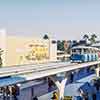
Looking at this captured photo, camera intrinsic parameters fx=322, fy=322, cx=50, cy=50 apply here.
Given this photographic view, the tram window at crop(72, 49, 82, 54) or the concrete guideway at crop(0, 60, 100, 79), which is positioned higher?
the tram window at crop(72, 49, 82, 54)

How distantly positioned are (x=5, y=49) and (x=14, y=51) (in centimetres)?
386

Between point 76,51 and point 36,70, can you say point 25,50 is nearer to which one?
point 76,51

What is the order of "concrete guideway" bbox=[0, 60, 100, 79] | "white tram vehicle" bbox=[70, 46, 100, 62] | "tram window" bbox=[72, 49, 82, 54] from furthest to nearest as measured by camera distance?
"tram window" bbox=[72, 49, 82, 54] → "white tram vehicle" bbox=[70, 46, 100, 62] → "concrete guideway" bbox=[0, 60, 100, 79]

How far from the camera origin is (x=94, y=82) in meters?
38.4

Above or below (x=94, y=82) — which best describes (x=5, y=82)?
above

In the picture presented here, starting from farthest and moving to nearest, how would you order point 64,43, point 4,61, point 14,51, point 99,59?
1. point 64,43
2. point 14,51
3. point 4,61
4. point 99,59

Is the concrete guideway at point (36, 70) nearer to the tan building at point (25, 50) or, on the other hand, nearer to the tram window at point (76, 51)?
the tram window at point (76, 51)

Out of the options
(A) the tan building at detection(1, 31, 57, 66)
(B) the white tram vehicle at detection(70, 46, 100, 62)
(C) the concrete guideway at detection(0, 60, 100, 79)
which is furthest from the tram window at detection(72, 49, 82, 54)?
(A) the tan building at detection(1, 31, 57, 66)

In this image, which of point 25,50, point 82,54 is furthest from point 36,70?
point 25,50

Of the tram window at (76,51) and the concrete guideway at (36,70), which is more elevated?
the tram window at (76,51)

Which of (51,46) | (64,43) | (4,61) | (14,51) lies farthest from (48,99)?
(64,43)

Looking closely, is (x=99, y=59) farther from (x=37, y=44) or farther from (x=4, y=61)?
(x=37, y=44)

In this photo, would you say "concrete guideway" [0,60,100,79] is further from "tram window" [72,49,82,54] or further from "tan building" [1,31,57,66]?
"tan building" [1,31,57,66]

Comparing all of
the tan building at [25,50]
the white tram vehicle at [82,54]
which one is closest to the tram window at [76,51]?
the white tram vehicle at [82,54]
